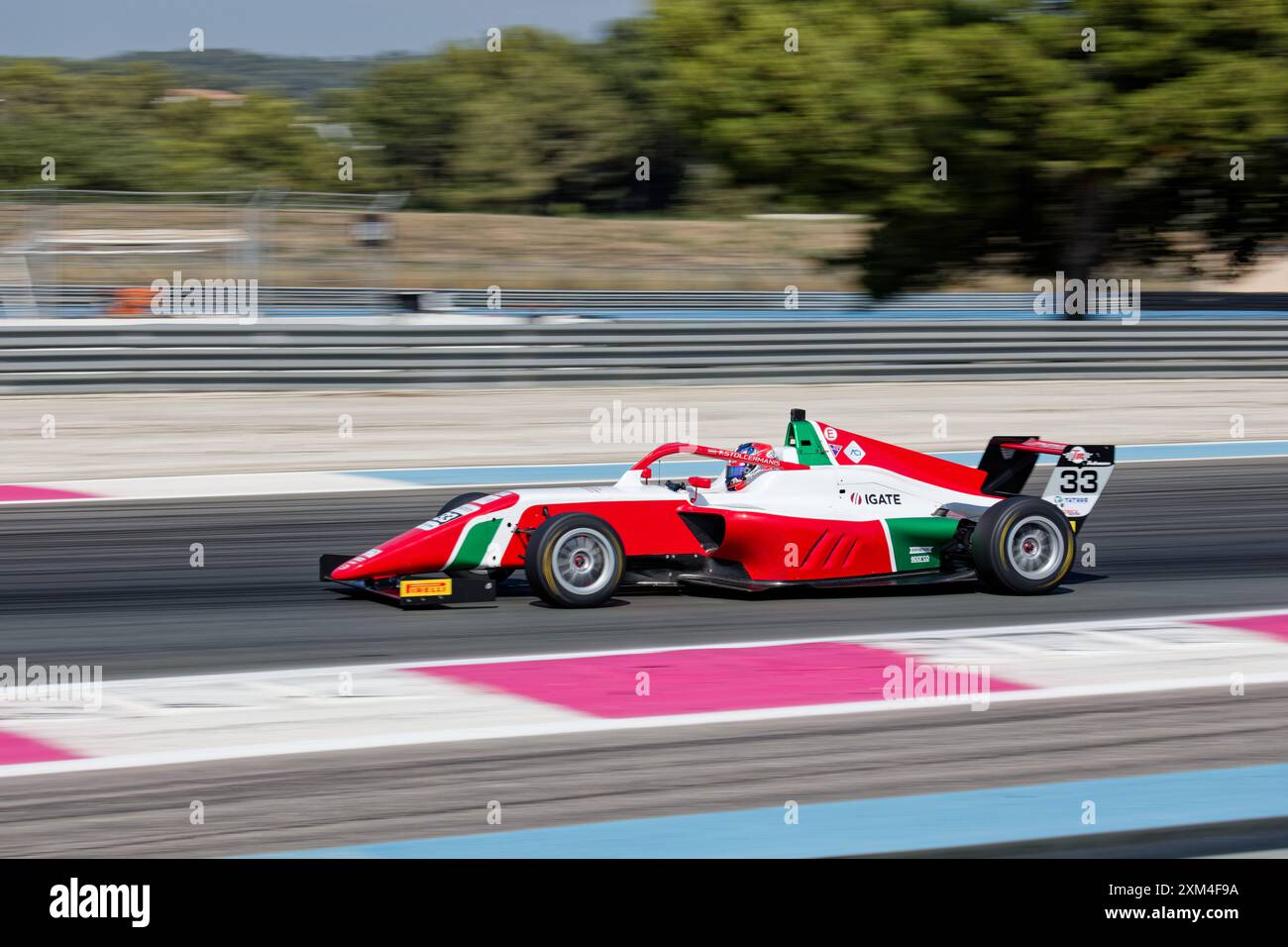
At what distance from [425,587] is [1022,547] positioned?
2710mm

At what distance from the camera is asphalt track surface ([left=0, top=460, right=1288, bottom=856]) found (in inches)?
176

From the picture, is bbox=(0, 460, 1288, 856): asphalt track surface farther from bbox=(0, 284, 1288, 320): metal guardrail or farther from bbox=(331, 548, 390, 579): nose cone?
bbox=(0, 284, 1288, 320): metal guardrail

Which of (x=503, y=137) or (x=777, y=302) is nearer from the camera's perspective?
(x=777, y=302)

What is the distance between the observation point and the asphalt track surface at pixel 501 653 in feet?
14.7

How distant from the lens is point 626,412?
15289mm

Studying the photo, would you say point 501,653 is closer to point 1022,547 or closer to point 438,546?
point 438,546

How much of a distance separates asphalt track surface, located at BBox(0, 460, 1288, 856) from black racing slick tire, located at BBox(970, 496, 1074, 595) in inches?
4.5

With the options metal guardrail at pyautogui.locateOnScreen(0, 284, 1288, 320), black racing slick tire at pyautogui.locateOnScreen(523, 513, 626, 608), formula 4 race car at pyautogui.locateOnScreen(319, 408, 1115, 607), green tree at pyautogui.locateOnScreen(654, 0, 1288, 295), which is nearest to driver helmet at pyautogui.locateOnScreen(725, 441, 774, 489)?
formula 4 race car at pyautogui.locateOnScreen(319, 408, 1115, 607)

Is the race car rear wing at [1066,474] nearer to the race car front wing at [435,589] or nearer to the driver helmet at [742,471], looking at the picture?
the driver helmet at [742,471]

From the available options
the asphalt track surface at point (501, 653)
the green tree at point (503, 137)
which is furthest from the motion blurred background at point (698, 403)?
the green tree at point (503, 137)

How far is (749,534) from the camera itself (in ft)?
24.1

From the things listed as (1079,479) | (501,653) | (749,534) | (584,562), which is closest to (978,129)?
(1079,479)

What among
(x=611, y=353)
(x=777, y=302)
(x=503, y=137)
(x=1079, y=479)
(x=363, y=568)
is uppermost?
(x=503, y=137)
